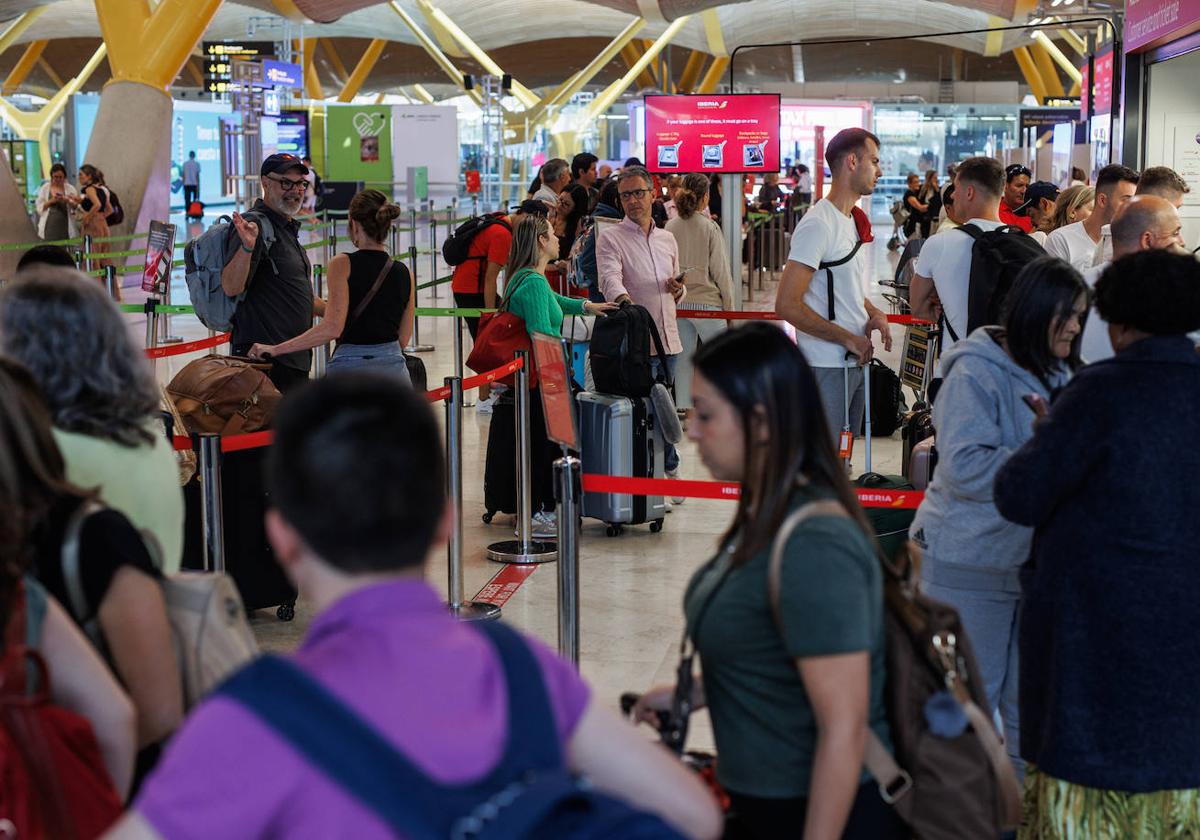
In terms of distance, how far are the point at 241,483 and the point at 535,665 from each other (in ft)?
14.0

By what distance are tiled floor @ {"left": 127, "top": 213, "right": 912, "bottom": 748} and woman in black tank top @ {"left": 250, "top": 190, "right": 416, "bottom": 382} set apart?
90 centimetres

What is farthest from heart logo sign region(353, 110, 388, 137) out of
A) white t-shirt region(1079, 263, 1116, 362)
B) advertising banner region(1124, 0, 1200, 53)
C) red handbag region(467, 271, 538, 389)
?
white t-shirt region(1079, 263, 1116, 362)

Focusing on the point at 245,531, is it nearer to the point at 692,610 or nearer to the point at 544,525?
the point at 544,525

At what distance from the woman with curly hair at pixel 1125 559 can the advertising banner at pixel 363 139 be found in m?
30.0

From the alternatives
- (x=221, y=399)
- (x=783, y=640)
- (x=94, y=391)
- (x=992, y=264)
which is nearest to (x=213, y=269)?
(x=221, y=399)

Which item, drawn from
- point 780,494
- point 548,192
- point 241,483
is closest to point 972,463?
point 780,494

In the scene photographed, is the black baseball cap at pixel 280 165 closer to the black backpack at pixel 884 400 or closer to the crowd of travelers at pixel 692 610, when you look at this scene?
the crowd of travelers at pixel 692 610

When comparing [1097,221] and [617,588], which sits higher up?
[1097,221]

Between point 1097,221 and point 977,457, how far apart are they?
12.5 feet

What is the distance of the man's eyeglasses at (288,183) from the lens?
6.26 m

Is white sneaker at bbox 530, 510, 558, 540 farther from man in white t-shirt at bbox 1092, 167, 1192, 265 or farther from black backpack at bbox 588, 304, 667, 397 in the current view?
man in white t-shirt at bbox 1092, 167, 1192, 265

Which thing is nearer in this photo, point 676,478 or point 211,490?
point 211,490

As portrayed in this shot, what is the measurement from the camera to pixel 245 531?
18.3ft

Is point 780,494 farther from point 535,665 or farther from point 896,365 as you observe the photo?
point 896,365
